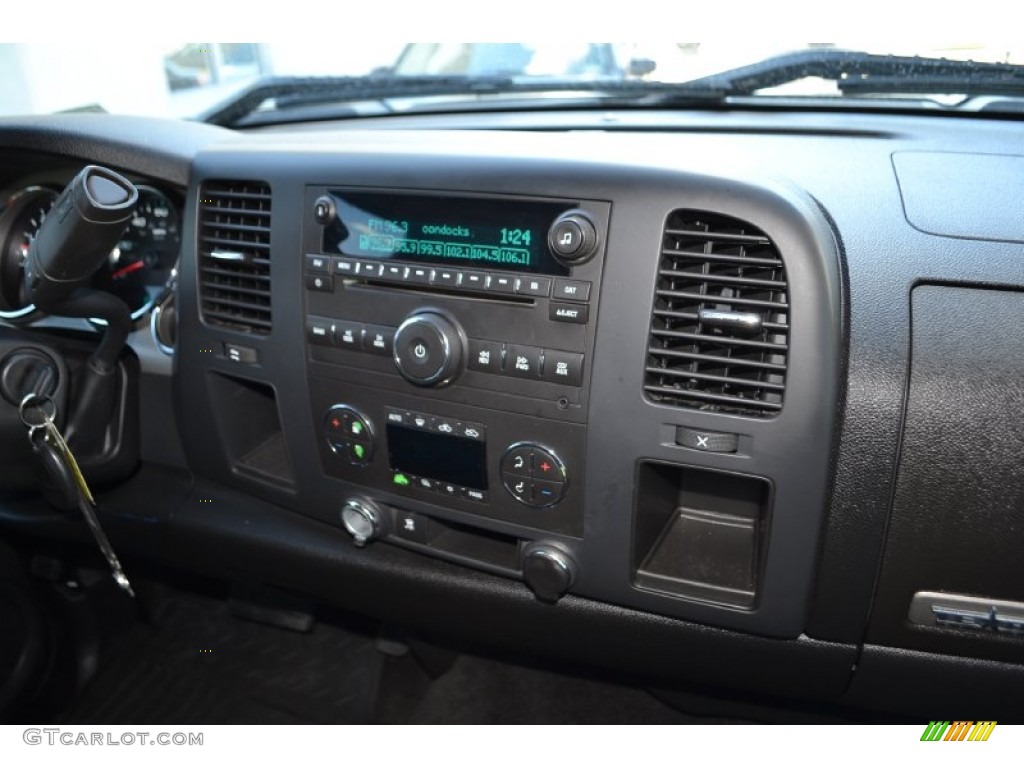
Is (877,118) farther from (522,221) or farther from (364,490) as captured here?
(364,490)

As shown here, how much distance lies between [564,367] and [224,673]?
140 cm

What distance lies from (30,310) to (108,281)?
15 cm

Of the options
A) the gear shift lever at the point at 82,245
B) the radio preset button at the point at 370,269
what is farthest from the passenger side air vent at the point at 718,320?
the gear shift lever at the point at 82,245

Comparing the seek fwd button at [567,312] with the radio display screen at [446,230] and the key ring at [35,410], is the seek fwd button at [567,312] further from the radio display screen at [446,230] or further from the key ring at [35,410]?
the key ring at [35,410]

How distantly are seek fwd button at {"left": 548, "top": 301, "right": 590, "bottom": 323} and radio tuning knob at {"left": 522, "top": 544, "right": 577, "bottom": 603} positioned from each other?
0.35 metres

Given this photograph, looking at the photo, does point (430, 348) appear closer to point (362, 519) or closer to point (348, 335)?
point (348, 335)

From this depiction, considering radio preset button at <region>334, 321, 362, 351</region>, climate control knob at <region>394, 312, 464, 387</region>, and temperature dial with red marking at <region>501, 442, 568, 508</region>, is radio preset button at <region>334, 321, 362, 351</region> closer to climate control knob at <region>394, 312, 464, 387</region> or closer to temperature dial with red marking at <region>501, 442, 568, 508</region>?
climate control knob at <region>394, 312, 464, 387</region>

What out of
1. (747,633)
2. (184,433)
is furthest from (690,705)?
(184,433)

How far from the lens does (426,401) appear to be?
1228 millimetres

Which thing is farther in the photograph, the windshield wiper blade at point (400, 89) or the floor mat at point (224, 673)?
the floor mat at point (224, 673)

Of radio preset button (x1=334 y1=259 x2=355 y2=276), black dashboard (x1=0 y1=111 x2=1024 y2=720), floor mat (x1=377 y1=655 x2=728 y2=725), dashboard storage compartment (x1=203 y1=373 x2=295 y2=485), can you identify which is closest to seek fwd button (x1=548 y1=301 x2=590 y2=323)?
black dashboard (x1=0 y1=111 x2=1024 y2=720)

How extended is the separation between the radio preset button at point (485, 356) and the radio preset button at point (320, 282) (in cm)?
26
